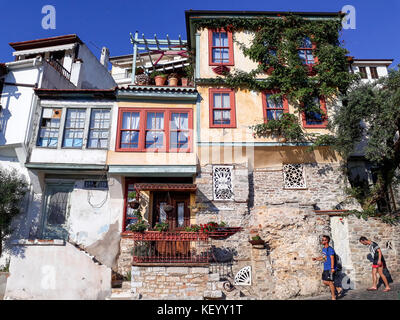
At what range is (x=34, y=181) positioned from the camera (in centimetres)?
1305

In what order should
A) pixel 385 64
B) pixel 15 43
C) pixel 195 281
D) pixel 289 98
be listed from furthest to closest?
pixel 385 64 < pixel 15 43 < pixel 289 98 < pixel 195 281

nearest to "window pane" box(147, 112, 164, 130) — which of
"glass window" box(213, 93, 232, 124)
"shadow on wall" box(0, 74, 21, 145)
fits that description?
"glass window" box(213, 93, 232, 124)

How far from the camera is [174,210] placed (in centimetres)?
1350

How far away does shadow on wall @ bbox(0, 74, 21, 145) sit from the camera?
13.2 metres

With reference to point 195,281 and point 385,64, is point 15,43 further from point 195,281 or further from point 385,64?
point 385,64

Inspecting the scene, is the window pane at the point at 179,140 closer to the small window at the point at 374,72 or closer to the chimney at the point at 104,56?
the chimney at the point at 104,56

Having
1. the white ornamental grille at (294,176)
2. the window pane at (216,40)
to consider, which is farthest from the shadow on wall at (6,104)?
the white ornamental grille at (294,176)

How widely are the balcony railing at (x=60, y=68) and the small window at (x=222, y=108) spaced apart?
7971mm

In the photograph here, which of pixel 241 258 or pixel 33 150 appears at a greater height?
pixel 33 150

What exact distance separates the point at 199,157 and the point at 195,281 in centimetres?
513

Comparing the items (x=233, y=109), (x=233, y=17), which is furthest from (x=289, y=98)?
(x=233, y=17)

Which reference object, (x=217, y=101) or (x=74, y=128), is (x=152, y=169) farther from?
(x=217, y=101)

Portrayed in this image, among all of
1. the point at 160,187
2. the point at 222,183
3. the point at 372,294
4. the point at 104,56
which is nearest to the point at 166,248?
the point at 160,187

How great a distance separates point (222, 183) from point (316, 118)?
5.22 m
